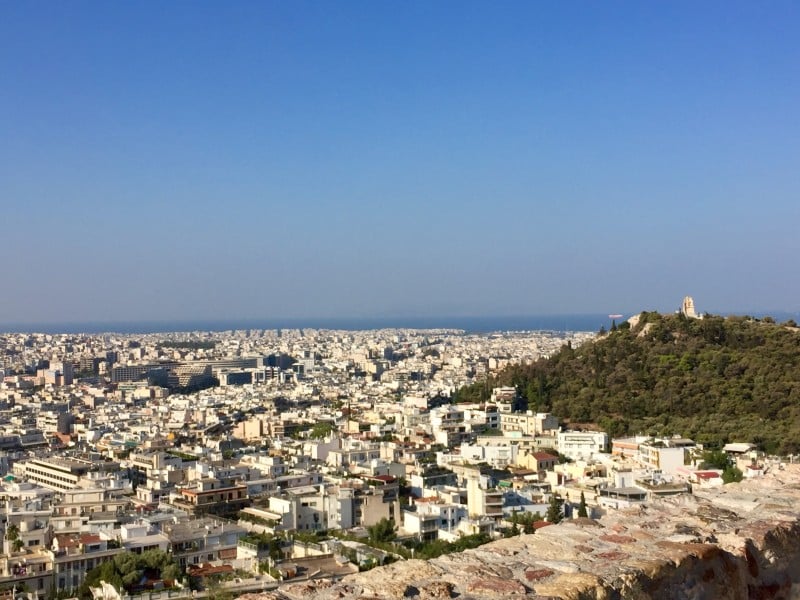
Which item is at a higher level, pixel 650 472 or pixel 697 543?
pixel 697 543

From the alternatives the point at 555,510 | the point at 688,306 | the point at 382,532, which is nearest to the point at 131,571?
the point at 382,532

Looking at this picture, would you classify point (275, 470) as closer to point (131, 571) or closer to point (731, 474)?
point (131, 571)

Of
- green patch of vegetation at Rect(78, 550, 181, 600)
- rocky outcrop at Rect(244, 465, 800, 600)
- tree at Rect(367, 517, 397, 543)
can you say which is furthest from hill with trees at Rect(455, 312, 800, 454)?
rocky outcrop at Rect(244, 465, 800, 600)

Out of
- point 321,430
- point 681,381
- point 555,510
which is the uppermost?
point 681,381

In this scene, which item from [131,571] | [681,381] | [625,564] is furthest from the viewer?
[681,381]

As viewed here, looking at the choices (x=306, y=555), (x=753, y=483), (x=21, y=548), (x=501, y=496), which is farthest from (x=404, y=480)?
(x=753, y=483)

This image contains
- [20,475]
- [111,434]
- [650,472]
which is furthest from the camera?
[111,434]

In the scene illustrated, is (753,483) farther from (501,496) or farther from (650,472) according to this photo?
(650,472)

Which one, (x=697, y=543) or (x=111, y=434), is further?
(x=111, y=434)
